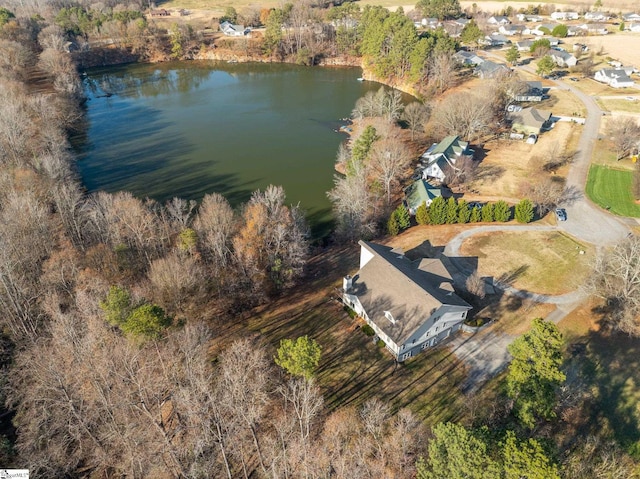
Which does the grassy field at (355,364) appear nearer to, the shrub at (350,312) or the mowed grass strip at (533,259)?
the shrub at (350,312)

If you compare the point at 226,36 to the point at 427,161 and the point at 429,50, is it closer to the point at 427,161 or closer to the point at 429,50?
the point at 429,50

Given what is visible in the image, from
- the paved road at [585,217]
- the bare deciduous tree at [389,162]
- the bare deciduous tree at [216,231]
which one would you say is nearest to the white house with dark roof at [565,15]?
the paved road at [585,217]

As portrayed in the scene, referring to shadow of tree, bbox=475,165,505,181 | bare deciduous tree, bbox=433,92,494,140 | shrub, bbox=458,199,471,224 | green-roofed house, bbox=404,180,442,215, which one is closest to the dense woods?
shrub, bbox=458,199,471,224

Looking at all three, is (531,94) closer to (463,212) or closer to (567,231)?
(567,231)

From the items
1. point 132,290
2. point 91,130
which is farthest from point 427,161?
point 91,130

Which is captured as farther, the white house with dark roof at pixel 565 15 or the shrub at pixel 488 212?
the white house with dark roof at pixel 565 15
